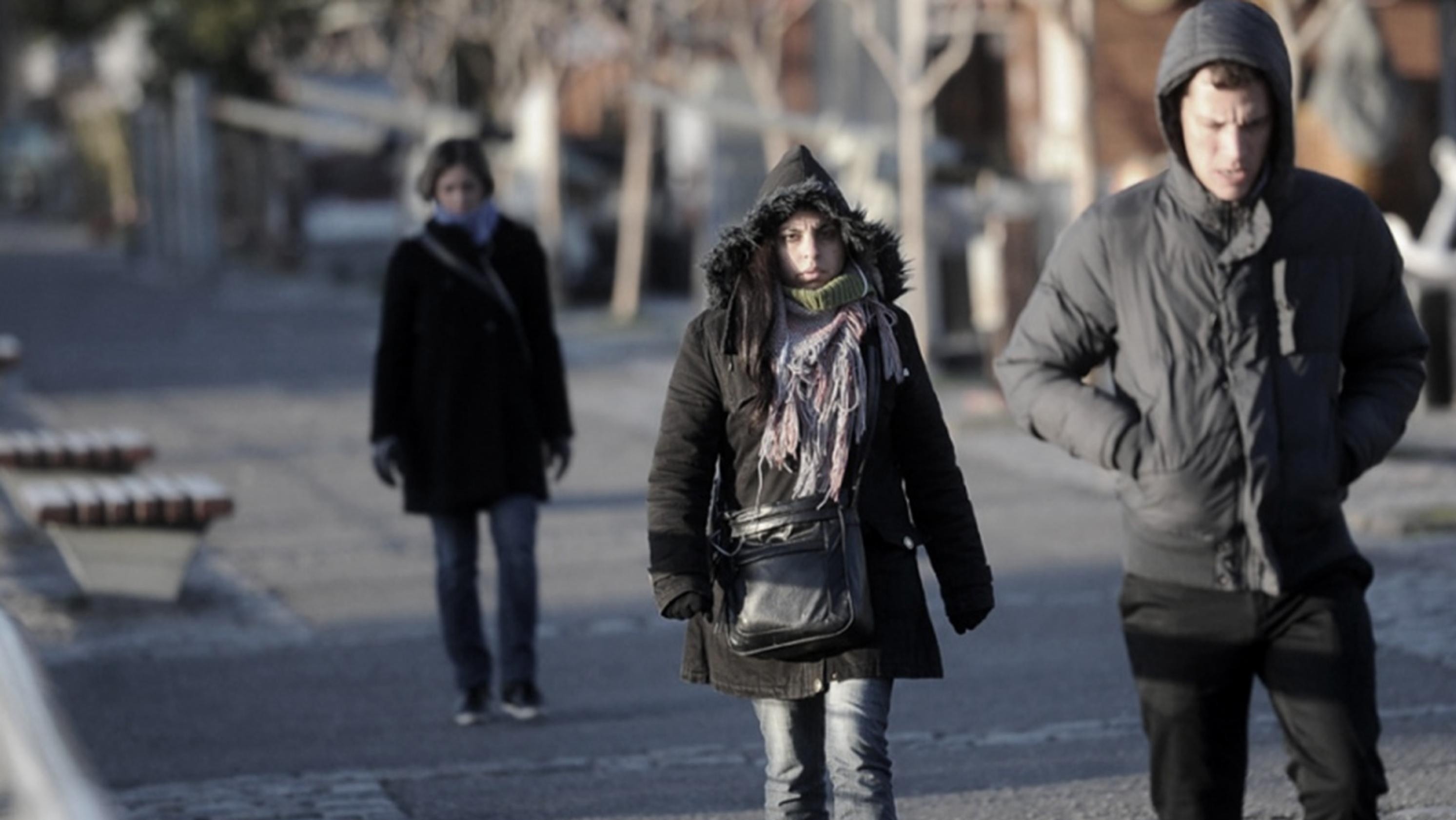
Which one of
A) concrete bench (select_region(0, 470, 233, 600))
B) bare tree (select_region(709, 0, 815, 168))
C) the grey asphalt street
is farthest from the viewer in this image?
A: bare tree (select_region(709, 0, 815, 168))

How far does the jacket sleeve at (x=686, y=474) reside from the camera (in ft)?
18.3

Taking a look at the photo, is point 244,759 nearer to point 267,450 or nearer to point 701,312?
point 701,312

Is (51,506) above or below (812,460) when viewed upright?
below

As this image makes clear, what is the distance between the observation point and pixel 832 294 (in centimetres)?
572

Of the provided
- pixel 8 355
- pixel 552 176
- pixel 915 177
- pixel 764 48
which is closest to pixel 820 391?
pixel 8 355

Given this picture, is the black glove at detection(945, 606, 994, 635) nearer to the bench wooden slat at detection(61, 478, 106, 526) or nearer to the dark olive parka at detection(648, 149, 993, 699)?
the dark olive parka at detection(648, 149, 993, 699)

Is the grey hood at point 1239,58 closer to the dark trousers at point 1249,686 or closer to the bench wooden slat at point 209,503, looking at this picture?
the dark trousers at point 1249,686

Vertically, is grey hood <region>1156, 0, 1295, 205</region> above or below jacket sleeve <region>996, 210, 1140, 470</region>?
above

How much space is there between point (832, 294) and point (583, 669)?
183 inches

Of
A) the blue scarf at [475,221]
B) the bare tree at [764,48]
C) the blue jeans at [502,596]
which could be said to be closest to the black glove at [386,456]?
the blue jeans at [502,596]

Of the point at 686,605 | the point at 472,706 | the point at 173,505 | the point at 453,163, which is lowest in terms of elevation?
the point at 472,706

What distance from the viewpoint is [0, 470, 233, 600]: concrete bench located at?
1168 centimetres

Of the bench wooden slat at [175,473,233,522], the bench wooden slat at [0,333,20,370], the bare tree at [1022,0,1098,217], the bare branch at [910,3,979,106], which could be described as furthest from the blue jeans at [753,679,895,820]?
the bare branch at [910,3,979,106]

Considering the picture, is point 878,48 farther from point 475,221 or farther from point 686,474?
point 686,474
